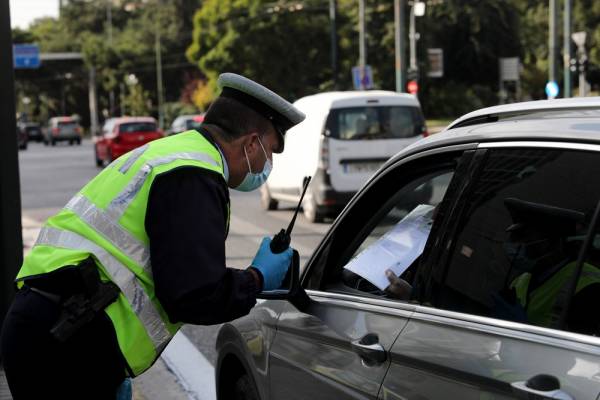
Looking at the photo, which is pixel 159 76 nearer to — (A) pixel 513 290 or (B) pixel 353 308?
(B) pixel 353 308

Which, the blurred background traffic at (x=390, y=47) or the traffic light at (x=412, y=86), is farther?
the blurred background traffic at (x=390, y=47)

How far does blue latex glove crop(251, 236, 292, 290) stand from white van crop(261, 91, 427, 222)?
36.1 ft

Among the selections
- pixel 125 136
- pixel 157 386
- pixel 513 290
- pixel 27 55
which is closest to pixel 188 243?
pixel 513 290

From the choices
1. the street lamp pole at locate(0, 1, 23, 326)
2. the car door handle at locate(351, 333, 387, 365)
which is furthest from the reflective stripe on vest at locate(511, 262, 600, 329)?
the street lamp pole at locate(0, 1, 23, 326)

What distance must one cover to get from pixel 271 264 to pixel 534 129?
2.82 feet

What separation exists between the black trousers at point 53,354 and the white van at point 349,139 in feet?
37.3

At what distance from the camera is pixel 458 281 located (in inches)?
103

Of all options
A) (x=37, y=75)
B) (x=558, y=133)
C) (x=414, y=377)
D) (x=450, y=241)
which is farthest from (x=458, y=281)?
(x=37, y=75)

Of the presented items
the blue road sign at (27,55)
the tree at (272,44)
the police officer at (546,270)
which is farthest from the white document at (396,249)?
the blue road sign at (27,55)

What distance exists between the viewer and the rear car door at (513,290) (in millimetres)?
2133

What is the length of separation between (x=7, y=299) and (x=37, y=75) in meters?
113

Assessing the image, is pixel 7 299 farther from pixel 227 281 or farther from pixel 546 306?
pixel 546 306

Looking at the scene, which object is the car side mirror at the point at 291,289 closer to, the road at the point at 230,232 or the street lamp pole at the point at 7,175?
the road at the point at 230,232

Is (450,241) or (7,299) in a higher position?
(450,241)
